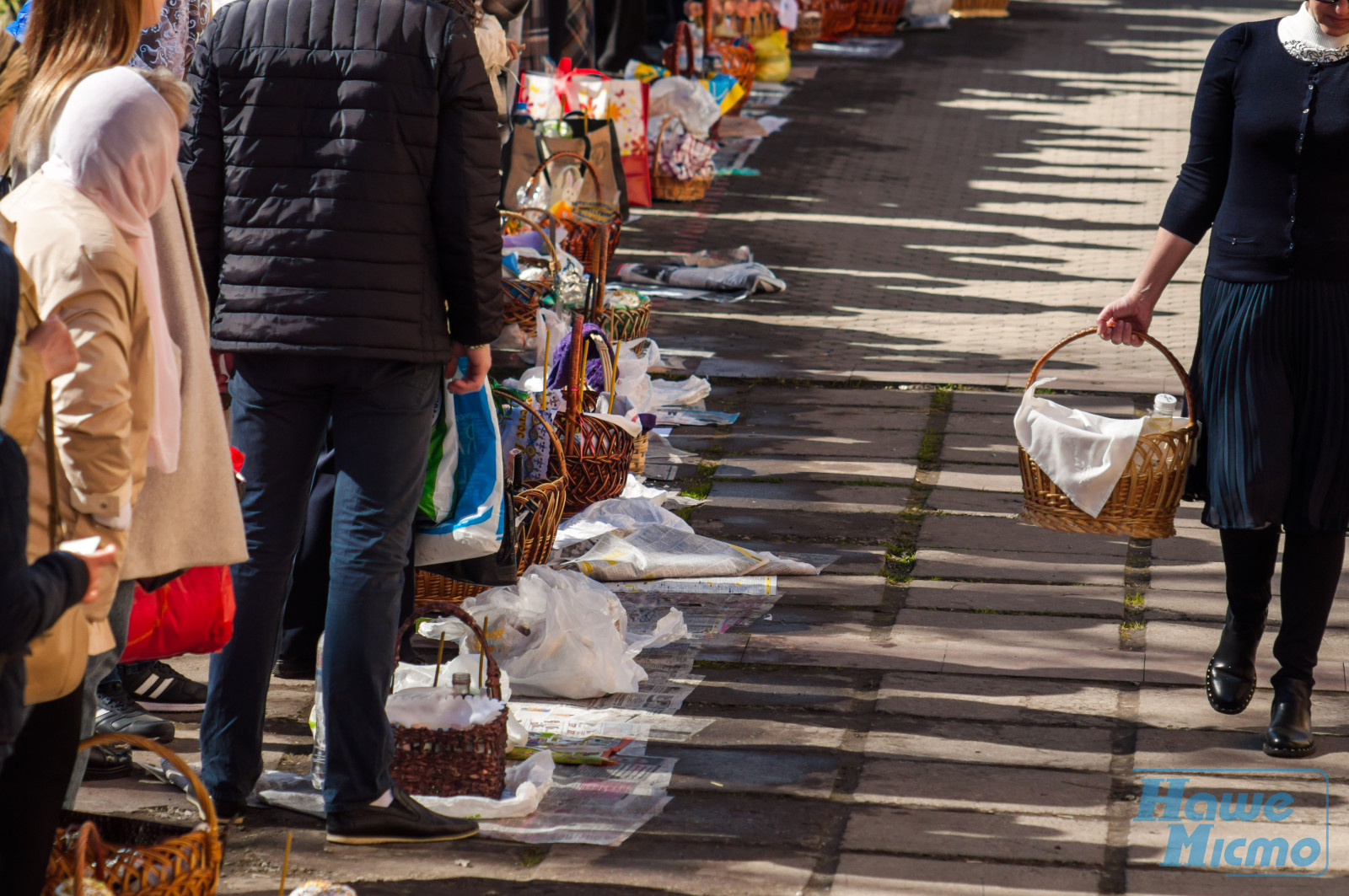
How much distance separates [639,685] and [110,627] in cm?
146

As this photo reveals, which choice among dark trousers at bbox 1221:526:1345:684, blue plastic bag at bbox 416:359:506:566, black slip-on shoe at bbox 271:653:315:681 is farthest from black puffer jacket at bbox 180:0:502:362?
dark trousers at bbox 1221:526:1345:684

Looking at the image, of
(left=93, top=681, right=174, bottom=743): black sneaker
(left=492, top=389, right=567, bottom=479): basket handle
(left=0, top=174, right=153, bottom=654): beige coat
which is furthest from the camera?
(left=492, top=389, right=567, bottom=479): basket handle

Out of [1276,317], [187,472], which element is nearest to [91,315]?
[187,472]

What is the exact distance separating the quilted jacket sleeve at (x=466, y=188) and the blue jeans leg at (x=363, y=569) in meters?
0.16

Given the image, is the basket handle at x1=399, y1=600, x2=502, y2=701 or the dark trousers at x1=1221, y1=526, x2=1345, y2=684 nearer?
the basket handle at x1=399, y1=600, x2=502, y2=701

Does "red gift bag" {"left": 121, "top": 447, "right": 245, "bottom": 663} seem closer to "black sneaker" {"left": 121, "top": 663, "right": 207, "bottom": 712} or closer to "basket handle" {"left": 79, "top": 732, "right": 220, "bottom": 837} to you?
"basket handle" {"left": 79, "top": 732, "right": 220, "bottom": 837}

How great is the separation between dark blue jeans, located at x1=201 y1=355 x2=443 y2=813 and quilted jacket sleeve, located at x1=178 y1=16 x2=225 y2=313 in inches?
8.7

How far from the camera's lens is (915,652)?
12.9ft

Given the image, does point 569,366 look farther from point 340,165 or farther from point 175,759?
point 175,759

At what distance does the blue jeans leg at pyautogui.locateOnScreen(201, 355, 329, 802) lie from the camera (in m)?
2.93

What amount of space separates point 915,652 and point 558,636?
34.7 inches

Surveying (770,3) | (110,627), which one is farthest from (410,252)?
(770,3)

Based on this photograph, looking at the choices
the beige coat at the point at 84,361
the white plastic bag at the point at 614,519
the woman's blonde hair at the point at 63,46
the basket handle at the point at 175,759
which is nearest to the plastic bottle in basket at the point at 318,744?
the basket handle at the point at 175,759

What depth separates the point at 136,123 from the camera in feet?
7.81
